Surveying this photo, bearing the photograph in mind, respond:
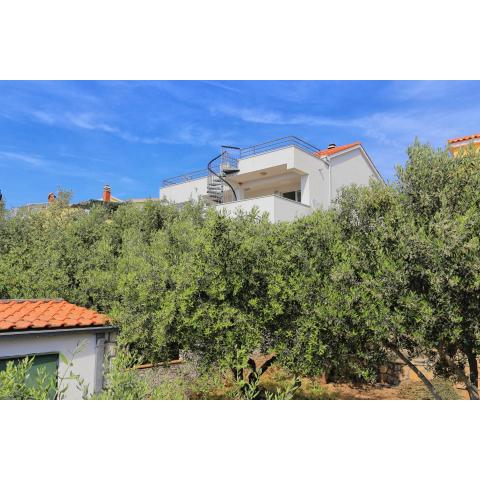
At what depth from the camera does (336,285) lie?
27.5 ft

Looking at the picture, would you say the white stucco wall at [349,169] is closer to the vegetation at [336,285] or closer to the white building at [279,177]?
the white building at [279,177]

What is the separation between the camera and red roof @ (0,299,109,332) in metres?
9.20

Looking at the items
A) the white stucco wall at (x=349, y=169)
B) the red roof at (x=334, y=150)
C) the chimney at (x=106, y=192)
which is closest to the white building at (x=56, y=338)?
the white stucco wall at (x=349, y=169)

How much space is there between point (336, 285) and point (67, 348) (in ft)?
23.2

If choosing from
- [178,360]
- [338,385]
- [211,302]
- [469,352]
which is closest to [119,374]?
[211,302]

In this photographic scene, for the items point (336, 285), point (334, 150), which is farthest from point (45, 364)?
point (334, 150)

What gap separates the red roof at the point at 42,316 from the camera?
920 centimetres

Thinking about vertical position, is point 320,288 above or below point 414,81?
below

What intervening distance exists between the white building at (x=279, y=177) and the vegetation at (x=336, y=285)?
31.5ft

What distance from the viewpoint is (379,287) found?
297 inches
